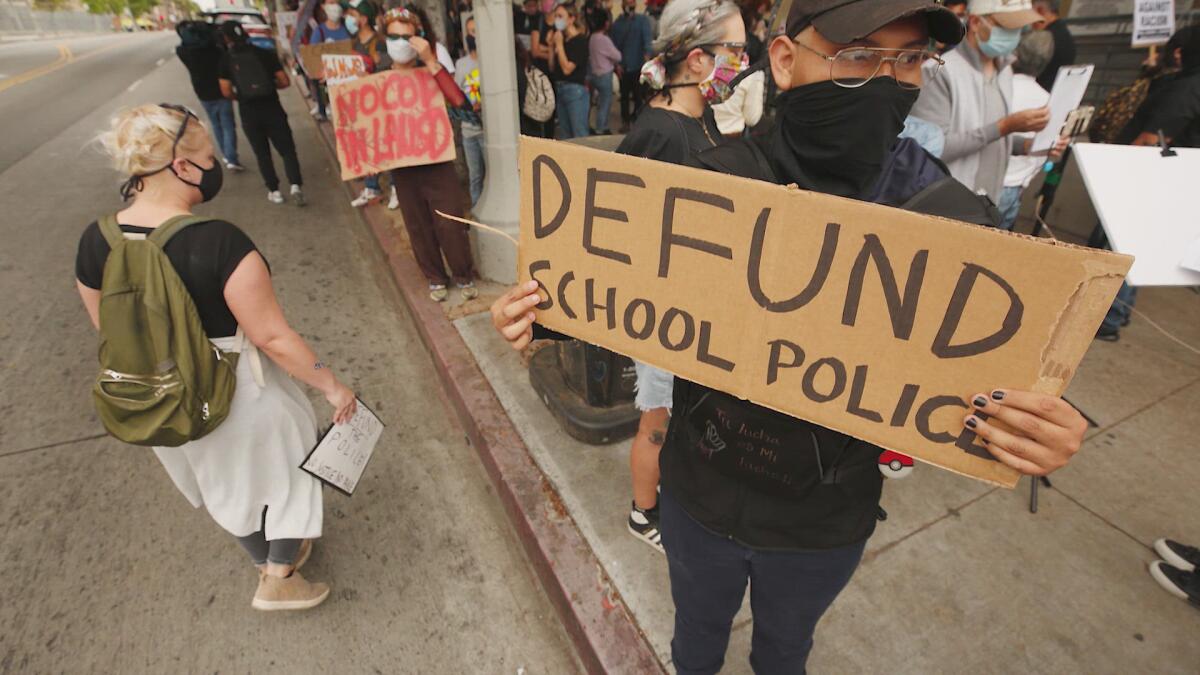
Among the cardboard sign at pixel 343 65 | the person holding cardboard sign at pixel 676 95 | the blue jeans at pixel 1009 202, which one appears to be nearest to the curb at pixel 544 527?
the person holding cardboard sign at pixel 676 95

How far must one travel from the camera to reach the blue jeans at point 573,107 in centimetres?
688

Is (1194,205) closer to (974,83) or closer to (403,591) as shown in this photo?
(974,83)

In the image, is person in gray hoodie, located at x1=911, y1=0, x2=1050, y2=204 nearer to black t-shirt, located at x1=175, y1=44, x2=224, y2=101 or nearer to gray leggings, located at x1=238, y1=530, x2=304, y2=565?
gray leggings, located at x1=238, y1=530, x2=304, y2=565

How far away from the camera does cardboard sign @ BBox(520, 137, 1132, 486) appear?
0.85m

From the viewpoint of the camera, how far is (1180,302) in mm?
4582

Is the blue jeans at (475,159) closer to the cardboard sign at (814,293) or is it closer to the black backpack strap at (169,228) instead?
the black backpack strap at (169,228)

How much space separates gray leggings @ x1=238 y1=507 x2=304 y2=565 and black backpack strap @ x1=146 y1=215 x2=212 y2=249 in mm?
1133

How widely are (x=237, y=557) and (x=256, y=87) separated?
17.1 feet

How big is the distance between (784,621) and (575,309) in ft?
3.31

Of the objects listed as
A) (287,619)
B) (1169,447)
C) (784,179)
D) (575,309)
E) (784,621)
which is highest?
(784,179)

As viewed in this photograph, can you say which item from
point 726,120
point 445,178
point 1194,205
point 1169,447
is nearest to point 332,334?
point 445,178

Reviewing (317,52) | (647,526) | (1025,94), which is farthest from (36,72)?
(1025,94)

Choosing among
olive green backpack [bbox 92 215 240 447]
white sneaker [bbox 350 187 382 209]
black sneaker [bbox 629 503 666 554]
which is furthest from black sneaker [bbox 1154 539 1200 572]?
white sneaker [bbox 350 187 382 209]

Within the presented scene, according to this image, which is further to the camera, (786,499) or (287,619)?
(287,619)
